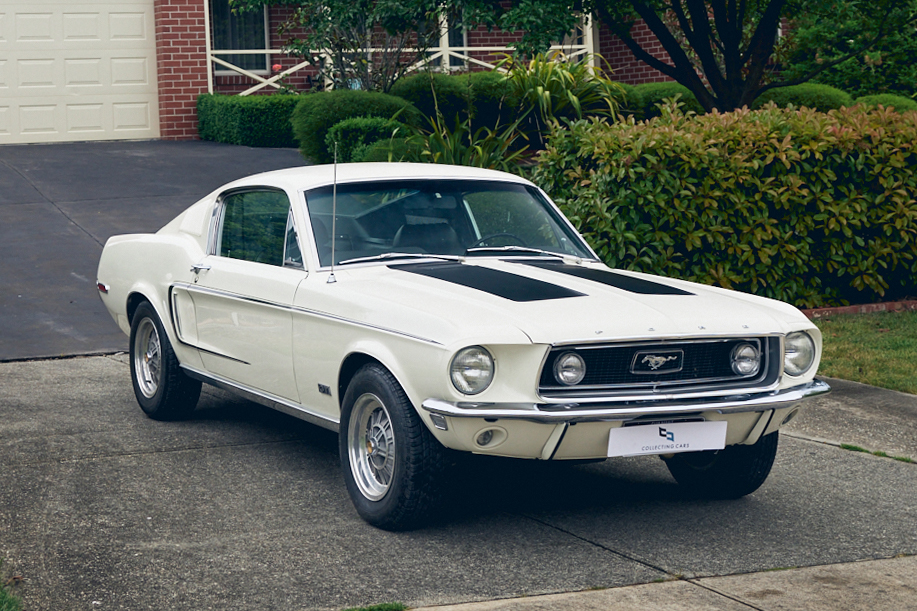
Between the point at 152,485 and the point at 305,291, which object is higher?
the point at 305,291

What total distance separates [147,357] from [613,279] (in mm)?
3188

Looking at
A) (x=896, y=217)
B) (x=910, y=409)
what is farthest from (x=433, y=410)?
(x=896, y=217)

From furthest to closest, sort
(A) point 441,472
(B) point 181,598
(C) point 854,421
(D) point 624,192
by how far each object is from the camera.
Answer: (D) point 624,192 < (C) point 854,421 < (A) point 441,472 < (B) point 181,598

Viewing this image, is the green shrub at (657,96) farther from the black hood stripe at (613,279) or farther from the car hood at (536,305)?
the car hood at (536,305)

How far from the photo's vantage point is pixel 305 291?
5.38 meters

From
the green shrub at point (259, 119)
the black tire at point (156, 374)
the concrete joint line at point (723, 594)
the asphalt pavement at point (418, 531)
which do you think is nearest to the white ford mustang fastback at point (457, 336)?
the black tire at point (156, 374)

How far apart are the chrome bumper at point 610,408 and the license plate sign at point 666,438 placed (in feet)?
0.23

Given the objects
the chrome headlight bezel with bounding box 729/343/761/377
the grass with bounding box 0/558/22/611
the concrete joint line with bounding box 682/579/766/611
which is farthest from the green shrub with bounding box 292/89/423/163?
the concrete joint line with bounding box 682/579/766/611

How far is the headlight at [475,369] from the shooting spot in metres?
4.43

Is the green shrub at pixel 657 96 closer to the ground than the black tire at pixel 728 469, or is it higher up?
higher up

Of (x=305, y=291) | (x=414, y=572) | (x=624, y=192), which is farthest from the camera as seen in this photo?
(x=624, y=192)

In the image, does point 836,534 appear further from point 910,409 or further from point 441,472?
point 910,409

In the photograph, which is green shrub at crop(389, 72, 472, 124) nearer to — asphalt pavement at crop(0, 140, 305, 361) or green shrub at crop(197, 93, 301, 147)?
asphalt pavement at crop(0, 140, 305, 361)

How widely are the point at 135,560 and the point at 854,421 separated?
4.29 meters
